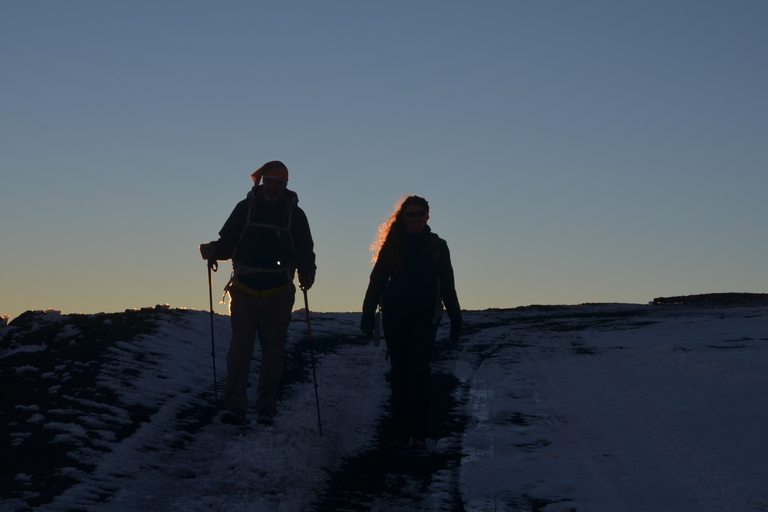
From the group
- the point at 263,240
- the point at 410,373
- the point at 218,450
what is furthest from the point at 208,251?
the point at 410,373

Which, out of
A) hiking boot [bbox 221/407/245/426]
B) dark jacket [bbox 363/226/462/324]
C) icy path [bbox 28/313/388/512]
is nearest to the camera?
icy path [bbox 28/313/388/512]

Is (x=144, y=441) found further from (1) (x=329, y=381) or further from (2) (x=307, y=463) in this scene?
(1) (x=329, y=381)

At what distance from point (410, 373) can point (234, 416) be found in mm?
1562

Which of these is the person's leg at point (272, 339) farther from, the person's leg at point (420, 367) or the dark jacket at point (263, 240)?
the person's leg at point (420, 367)

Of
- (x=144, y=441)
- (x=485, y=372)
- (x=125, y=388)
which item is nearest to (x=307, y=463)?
(x=144, y=441)

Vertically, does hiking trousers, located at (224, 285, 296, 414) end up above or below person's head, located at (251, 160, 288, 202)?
below

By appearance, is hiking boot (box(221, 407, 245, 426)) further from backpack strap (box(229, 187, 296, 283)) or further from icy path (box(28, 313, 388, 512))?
backpack strap (box(229, 187, 296, 283))

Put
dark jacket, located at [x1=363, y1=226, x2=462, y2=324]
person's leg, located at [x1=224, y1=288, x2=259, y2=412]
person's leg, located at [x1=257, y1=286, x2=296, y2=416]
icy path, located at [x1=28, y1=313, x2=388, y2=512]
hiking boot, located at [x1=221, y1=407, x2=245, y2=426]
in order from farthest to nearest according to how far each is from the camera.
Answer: person's leg, located at [x1=257, y1=286, x2=296, y2=416]
person's leg, located at [x1=224, y1=288, x2=259, y2=412]
hiking boot, located at [x1=221, y1=407, x2=245, y2=426]
dark jacket, located at [x1=363, y1=226, x2=462, y2=324]
icy path, located at [x1=28, y1=313, x2=388, y2=512]

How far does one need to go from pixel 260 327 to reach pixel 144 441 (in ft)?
4.92

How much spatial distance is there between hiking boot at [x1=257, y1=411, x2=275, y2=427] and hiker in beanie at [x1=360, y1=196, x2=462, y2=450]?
110 cm

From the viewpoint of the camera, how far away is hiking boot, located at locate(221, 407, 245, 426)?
6824 millimetres

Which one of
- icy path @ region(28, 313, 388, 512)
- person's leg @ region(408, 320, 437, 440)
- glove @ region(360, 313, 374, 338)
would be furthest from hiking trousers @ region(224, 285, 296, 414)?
person's leg @ region(408, 320, 437, 440)

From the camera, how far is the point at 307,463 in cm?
589

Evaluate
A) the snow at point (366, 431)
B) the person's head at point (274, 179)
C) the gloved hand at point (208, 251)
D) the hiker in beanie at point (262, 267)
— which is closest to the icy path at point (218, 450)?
the snow at point (366, 431)
